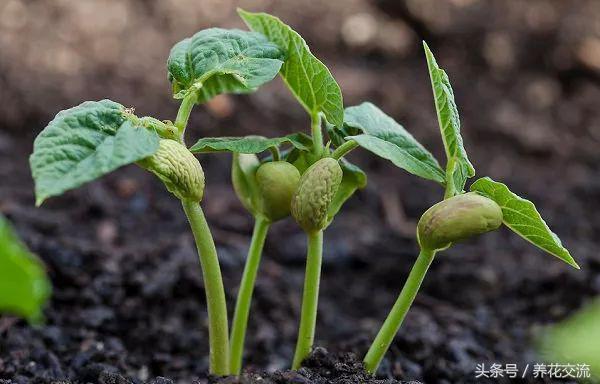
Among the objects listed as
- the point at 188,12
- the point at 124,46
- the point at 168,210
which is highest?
the point at 188,12

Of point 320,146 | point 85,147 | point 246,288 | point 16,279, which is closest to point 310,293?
point 246,288

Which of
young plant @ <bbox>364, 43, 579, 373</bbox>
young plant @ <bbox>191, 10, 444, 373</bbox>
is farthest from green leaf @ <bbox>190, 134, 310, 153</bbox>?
young plant @ <bbox>364, 43, 579, 373</bbox>

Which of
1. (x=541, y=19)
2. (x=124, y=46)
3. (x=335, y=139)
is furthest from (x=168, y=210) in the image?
(x=541, y=19)

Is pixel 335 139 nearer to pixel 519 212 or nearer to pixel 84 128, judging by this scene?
pixel 519 212

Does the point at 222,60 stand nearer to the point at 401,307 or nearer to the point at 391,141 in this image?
the point at 391,141

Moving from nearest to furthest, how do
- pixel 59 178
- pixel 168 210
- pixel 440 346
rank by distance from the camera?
pixel 59 178 → pixel 440 346 → pixel 168 210
